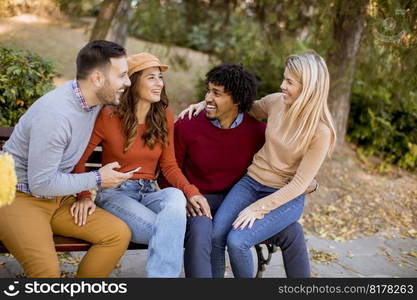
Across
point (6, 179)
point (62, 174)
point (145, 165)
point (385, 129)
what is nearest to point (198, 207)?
point (145, 165)

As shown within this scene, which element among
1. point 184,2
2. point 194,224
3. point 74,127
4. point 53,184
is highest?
point 184,2

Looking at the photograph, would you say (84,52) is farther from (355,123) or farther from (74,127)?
(355,123)

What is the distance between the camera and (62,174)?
8.83 feet

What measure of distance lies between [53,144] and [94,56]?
1.69 feet

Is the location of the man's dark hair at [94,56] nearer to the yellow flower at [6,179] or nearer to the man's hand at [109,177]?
the man's hand at [109,177]

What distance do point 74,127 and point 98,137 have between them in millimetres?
334

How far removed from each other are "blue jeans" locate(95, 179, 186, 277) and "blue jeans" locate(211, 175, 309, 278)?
0.33m

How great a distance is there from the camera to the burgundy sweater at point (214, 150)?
3.40 meters

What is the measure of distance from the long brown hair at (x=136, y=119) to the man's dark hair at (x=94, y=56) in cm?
32

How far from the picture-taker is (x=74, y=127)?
273 centimetres

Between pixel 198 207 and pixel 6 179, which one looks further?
pixel 198 207

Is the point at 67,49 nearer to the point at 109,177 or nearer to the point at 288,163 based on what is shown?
the point at 288,163

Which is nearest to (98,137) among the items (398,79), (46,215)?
(46,215)

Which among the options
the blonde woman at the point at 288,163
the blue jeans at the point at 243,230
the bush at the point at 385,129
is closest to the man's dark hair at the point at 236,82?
the blonde woman at the point at 288,163
